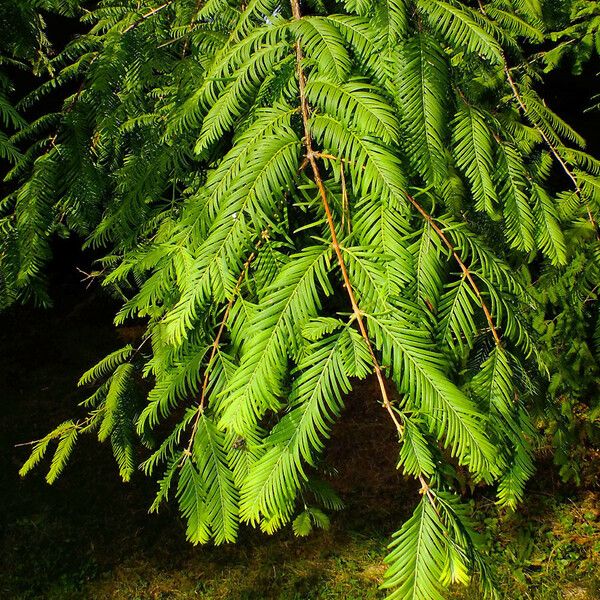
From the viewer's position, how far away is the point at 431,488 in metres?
0.77

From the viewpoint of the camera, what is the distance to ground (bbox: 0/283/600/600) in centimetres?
367

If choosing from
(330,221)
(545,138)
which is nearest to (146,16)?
(330,221)

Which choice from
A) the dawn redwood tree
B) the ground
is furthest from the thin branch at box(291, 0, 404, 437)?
the ground

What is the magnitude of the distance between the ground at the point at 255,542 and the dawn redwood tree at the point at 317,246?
276 centimetres

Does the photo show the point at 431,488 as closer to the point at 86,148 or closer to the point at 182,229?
the point at 182,229

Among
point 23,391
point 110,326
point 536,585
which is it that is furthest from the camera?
point 110,326

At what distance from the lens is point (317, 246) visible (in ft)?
2.73

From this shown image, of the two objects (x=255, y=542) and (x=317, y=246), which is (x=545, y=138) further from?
(x=255, y=542)

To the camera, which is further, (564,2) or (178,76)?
(564,2)

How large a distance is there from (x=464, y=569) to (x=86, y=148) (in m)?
1.25

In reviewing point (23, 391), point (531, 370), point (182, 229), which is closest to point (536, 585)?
point (531, 370)

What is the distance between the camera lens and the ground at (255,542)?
367cm

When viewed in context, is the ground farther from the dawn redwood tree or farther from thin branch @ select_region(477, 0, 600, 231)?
thin branch @ select_region(477, 0, 600, 231)

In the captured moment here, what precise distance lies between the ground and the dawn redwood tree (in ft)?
9.04
